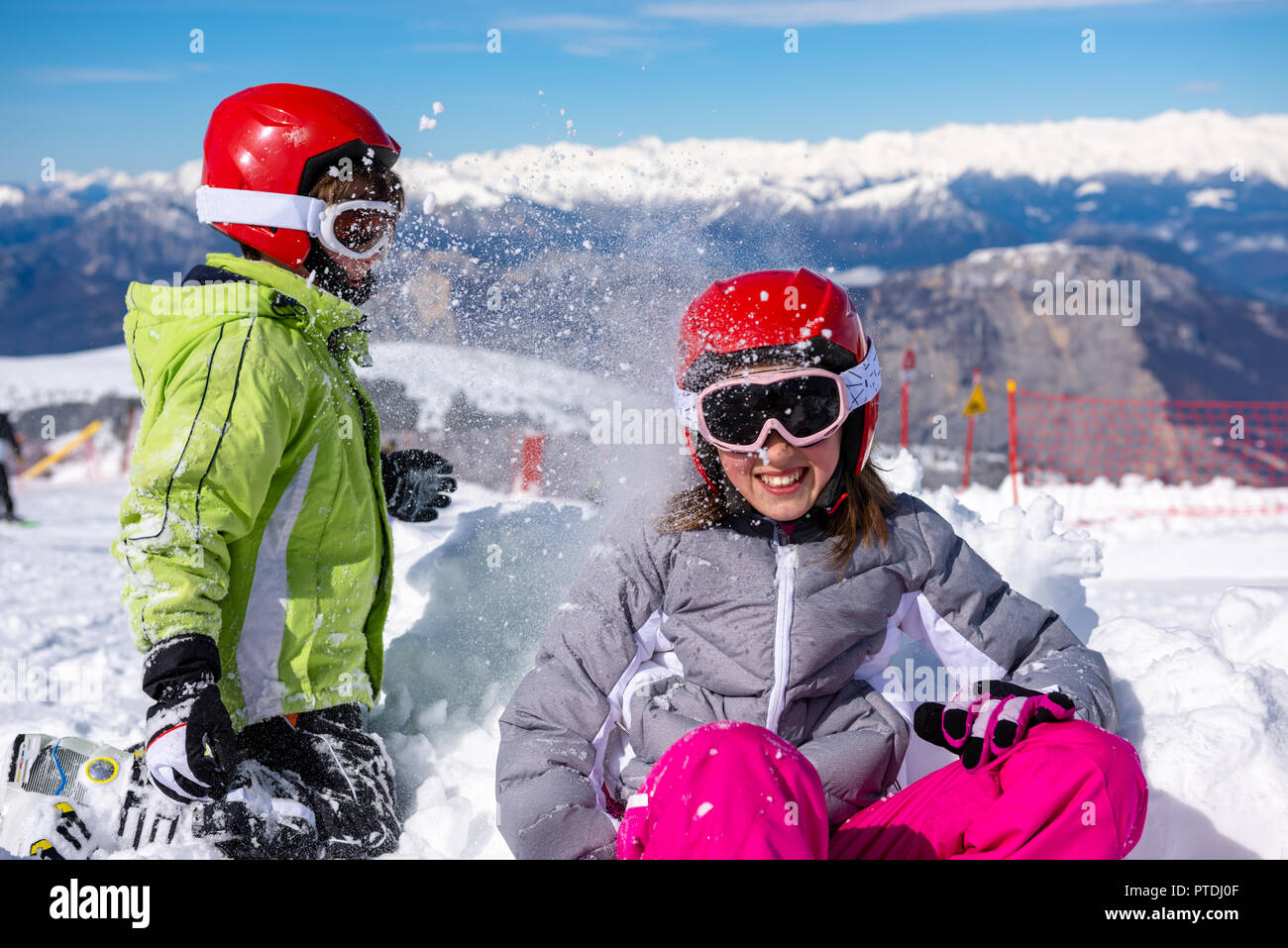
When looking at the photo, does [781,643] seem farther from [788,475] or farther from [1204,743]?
[1204,743]

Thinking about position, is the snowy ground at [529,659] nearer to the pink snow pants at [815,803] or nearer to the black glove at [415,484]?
the black glove at [415,484]

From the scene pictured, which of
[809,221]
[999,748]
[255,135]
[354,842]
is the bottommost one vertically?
[354,842]

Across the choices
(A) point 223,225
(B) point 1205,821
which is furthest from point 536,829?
(A) point 223,225

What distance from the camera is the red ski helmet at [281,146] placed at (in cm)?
265

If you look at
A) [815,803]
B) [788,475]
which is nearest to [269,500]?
[788,475]

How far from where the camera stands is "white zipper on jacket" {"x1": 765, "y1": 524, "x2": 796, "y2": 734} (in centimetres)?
230

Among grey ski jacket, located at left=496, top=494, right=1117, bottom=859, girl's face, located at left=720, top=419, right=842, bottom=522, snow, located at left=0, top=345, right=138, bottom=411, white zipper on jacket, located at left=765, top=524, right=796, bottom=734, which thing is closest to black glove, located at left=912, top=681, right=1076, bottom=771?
grey ski jacket, located at left=496, top=494, right=1117, bottom=859

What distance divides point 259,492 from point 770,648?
1.27m

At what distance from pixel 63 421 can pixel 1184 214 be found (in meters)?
220

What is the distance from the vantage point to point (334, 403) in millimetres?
2627

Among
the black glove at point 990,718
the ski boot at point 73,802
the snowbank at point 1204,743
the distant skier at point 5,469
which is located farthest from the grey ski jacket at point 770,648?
the distant skier at point 5,469

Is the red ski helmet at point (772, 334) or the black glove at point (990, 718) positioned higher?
the red ski helmet at point (772, 334)

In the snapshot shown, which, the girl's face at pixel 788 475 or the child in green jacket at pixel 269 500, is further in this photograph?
the girl's face at pixel 788 475

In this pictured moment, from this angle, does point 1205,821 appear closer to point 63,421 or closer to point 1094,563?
point 1094,563
